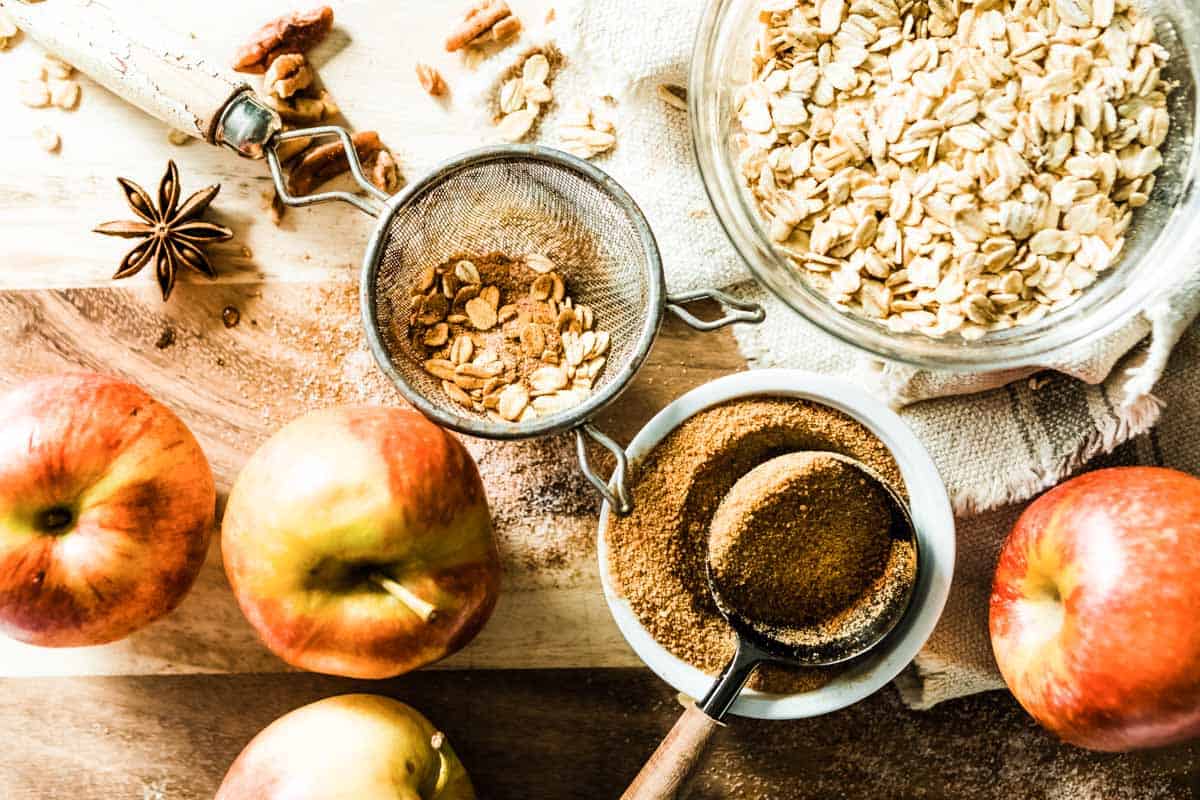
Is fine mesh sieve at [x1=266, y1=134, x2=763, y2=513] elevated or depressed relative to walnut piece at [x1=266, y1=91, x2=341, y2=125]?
depressed

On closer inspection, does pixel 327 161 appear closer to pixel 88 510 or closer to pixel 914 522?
pixel 88 510

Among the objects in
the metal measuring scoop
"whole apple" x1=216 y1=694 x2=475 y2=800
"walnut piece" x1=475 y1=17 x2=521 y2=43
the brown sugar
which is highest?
"walnut piece" x1=475 y1=17 x2=521 y2=43

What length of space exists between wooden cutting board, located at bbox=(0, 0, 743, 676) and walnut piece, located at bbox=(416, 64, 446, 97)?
2cm

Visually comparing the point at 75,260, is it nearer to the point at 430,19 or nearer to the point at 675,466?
the point at 430,19

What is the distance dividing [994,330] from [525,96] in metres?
0.59

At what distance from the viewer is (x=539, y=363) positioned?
1249 mm

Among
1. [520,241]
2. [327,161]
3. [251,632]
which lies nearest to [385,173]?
[327,161]

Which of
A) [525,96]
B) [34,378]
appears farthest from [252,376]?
[525,96]

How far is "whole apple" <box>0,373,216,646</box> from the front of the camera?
110 centimetres

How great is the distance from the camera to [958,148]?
1.12m

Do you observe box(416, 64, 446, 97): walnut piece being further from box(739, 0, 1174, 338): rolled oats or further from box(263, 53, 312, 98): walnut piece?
box(739, 0, 1174, 338): rolled oats

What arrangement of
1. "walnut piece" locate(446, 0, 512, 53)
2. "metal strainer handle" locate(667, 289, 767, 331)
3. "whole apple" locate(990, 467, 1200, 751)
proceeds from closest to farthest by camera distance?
"whole apple" locate(990, 467, 1200, 751) < "metal strainer handle" locate(667, 289, 767, 331) < "walnut piece" locate(446, 0, 512, 53)

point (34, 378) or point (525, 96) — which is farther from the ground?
point (525, 96)

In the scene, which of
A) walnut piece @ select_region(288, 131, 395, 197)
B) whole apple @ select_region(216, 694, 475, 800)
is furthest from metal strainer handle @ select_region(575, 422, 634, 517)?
walnut piece @ select_region(288, 131, 395, 197)
